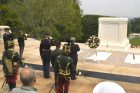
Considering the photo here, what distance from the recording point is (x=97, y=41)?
9578mm

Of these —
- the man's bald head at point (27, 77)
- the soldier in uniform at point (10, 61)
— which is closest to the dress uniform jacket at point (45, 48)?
the soldier in uniform at point (10, 61)

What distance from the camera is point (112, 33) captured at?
1400cm

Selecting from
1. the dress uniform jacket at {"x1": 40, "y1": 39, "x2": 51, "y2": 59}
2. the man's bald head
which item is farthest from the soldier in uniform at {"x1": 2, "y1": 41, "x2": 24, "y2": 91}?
the man's bald head

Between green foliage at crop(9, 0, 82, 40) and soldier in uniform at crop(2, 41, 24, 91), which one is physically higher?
green foliage at crop(9, 0, 82, 40)

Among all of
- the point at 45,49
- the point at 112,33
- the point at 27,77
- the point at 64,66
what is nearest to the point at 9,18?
the point at 112,33

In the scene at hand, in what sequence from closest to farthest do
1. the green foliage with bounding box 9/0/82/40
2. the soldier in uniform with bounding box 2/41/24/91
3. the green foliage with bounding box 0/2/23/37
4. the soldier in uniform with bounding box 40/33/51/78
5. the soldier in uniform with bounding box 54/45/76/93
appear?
the soldier in uniform with bounding box 54/45/76/93, the soldier in uniform with bounding box 2/41/24/91, the soldier in uniform with bounding box 40/33/51/78, the green foliage with bounding box 0/2/23/37, the green foliage with bounding box 9/0/82/40

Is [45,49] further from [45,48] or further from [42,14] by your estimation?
[42,14]

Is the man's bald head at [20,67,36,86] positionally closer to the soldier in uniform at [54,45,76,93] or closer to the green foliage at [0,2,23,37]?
the soldier in uniform at [54,45,76,93]

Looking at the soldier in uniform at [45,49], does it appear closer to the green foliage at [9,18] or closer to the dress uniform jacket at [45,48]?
the dress uniform jacket at [45,48]

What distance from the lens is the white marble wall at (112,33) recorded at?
1357cm

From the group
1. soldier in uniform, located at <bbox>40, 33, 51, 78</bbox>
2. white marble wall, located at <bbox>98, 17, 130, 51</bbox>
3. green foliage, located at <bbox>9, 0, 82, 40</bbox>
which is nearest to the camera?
soldier in uniform, located at <bbox>40, 33, 51, 78</bbox>

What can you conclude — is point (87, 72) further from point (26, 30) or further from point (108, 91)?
point (26, 30)

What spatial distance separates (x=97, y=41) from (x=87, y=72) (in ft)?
8.24

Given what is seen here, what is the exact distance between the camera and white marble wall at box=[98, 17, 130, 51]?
13.6 metres
